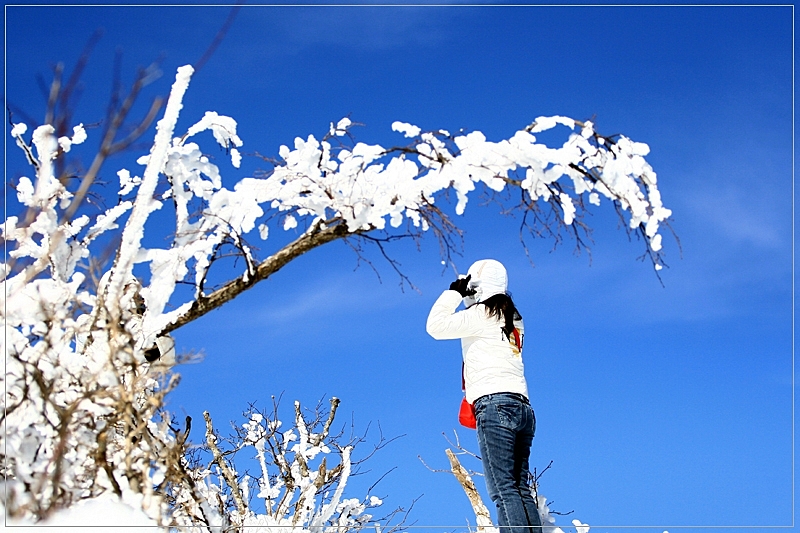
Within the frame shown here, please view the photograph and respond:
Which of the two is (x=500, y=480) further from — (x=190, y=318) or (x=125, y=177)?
(x=125, y=177)

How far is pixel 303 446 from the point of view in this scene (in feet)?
A: 24.2

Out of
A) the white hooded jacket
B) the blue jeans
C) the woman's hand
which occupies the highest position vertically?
the woman's hand

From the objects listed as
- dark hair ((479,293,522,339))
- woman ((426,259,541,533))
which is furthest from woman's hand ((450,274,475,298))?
dark hair ((479,293,522,339))

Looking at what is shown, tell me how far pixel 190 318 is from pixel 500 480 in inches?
74.7

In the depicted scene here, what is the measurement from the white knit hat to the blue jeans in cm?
66

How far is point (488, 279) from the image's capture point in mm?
4125

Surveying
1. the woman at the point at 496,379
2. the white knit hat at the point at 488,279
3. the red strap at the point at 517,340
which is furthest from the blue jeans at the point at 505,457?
the white knit hat at the point at 488,279

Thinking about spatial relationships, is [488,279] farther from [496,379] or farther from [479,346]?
[496,379]

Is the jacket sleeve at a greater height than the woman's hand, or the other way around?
the woman's hand

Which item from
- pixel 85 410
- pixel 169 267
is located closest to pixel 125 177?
pixel 169 267

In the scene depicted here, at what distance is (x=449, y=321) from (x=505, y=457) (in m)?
0.81

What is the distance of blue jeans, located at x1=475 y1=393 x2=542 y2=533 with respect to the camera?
369 centimetres

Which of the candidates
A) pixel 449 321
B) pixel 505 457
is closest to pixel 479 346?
pixel 449 321

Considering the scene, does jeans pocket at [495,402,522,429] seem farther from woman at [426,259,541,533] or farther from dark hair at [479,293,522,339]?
dark hair at [479,293,522,339]
